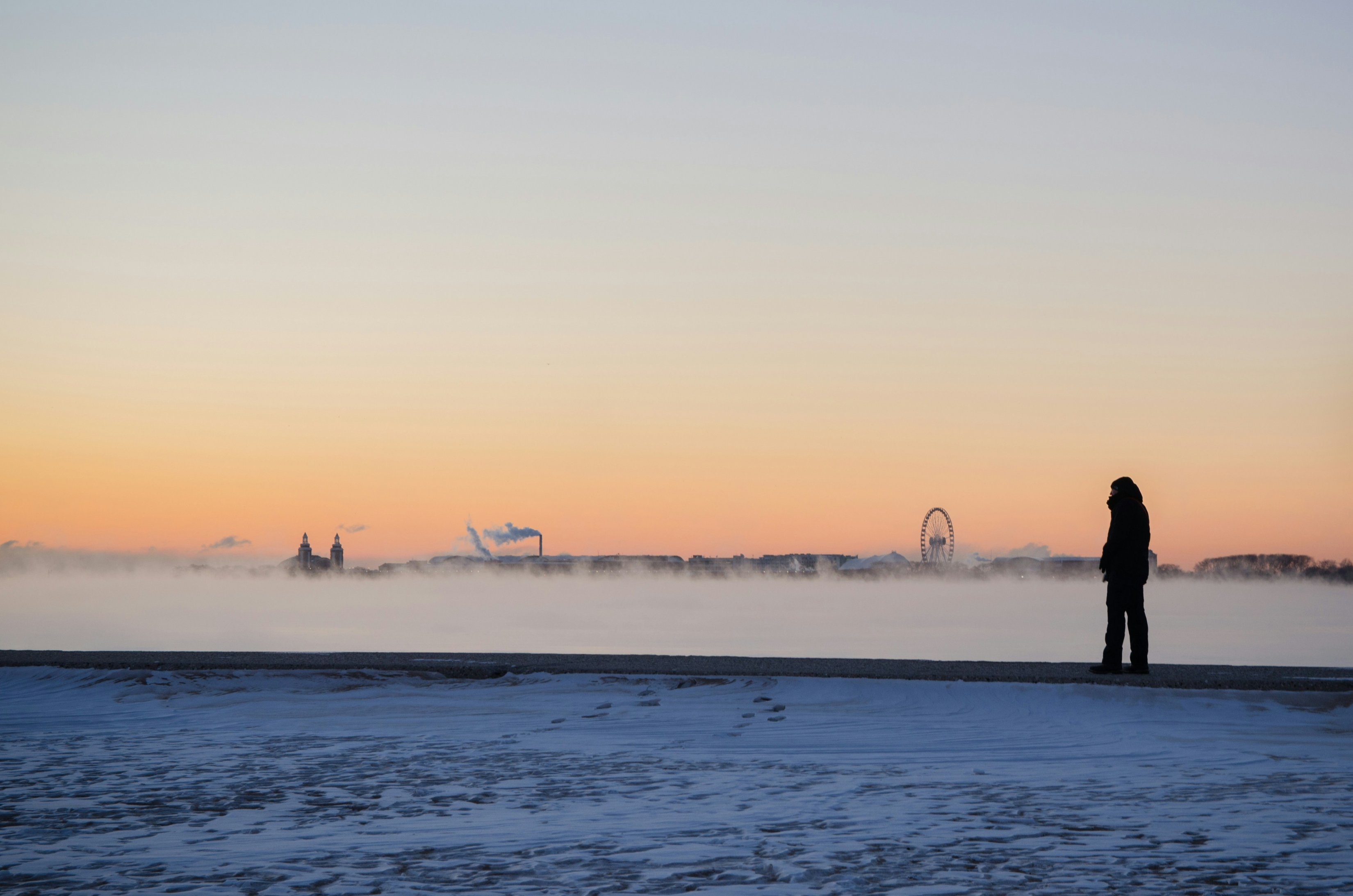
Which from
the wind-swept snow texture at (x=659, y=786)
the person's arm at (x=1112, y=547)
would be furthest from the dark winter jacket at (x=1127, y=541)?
the wind-swept snow texture at (x=659, y=786)

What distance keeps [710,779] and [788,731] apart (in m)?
1.94

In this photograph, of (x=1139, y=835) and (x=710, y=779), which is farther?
(x=710, y=779)

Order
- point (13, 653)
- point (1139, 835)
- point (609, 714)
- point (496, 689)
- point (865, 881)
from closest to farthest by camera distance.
→ point (865, 881) < point (1139, 835) < point (609, 714) < point (496, 689) < point (13, 653)

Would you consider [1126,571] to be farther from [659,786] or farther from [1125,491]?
[659,786]

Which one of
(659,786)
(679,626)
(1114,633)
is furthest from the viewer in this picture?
(679,626)

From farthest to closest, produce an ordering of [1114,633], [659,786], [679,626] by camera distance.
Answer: [679,626], [1114,633], [659,786]

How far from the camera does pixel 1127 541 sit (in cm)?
1166

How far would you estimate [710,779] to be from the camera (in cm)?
721

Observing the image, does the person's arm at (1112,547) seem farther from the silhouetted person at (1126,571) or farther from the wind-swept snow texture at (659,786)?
the wind-swept snow texture at (659,786)

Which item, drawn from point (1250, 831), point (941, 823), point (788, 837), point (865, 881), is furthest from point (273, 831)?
point (1250, 831)

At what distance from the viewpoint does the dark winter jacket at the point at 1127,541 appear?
11.6 meters

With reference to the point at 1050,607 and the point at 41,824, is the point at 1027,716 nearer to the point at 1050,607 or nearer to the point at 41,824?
the point at 41,824

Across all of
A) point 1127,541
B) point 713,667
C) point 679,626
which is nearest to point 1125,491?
point 1127,541

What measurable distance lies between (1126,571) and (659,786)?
6474mm
